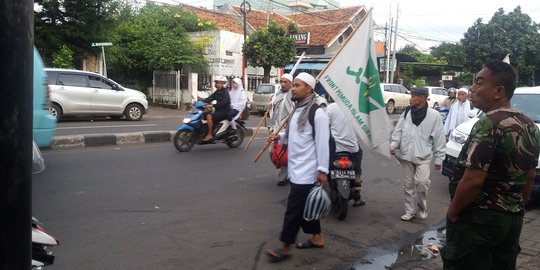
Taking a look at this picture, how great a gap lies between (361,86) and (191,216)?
2327 mm

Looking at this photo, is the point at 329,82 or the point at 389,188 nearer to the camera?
the point at 329,82

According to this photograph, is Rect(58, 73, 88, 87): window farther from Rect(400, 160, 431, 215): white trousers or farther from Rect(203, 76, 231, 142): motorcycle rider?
Rect(400, 160, 431, 215): white trousers

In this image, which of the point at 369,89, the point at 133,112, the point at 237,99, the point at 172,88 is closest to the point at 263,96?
the point at 172,88

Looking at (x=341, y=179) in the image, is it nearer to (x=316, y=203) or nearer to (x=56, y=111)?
(x=316, y=203)

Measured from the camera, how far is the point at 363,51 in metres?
4.95

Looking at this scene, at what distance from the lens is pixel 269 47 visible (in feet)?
74.0

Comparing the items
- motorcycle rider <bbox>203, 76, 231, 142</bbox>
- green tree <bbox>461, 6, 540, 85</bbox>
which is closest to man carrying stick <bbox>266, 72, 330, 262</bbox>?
motorcycle rider <bbox>203, 76, 231, 142</bbox>

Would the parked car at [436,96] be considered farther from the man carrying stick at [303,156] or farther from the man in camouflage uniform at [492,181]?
the man in camouflage uniform at [492,181]

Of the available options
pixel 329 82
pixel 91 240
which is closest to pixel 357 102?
pixel 329 82

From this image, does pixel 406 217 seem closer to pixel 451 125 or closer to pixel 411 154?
pixel 411 154

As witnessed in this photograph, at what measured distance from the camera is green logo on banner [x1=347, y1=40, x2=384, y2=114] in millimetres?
4969

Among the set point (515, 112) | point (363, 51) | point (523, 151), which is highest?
point (363, 51)

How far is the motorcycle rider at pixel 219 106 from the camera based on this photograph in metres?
9.61

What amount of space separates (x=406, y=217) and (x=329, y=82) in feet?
6.40
